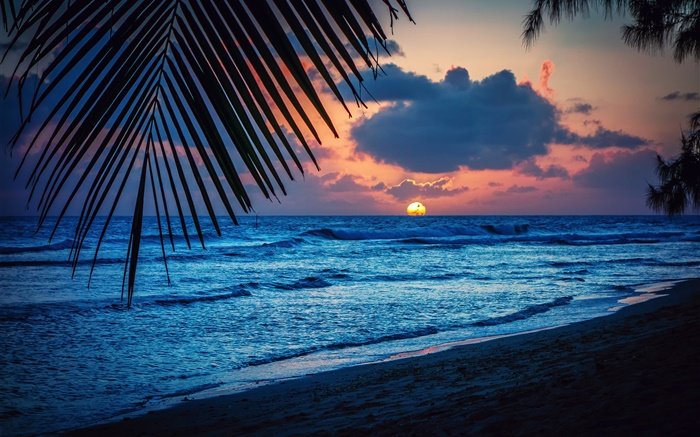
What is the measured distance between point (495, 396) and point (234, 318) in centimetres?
664

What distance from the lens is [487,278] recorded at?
1507 cm

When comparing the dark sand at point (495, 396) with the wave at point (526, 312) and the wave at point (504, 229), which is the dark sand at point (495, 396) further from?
the wave at point (504, 229)

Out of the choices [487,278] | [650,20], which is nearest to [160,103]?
[650,20]

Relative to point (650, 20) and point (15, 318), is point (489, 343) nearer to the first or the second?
point (650, 20)

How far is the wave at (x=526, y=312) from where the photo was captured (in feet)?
28.7

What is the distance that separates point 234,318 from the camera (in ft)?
30.5

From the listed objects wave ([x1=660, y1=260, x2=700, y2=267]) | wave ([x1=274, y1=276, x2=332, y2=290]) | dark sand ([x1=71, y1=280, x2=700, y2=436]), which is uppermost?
dark sand ([x1=71, y1=280, x2=700, y2=436])

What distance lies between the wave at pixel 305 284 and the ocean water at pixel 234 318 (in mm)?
80

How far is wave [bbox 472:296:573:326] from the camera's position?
8.75m

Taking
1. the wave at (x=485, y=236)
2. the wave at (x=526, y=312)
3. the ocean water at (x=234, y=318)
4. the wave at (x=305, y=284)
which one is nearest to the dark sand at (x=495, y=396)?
the ocean water at (x=234, y=318)

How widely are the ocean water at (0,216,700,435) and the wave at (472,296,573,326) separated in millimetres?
71

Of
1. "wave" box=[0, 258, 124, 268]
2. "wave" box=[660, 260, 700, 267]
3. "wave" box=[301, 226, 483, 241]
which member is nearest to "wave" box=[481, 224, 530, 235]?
"wave" box=[301, 226, 483, 241]

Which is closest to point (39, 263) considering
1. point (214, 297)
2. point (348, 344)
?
point (214, 297)

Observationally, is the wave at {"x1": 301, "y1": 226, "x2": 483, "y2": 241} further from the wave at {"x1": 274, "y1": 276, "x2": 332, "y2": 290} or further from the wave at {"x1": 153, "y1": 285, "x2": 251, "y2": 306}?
the wave at {"x1": 153, "y1": 285, "x2": 251, "y2": 306}
